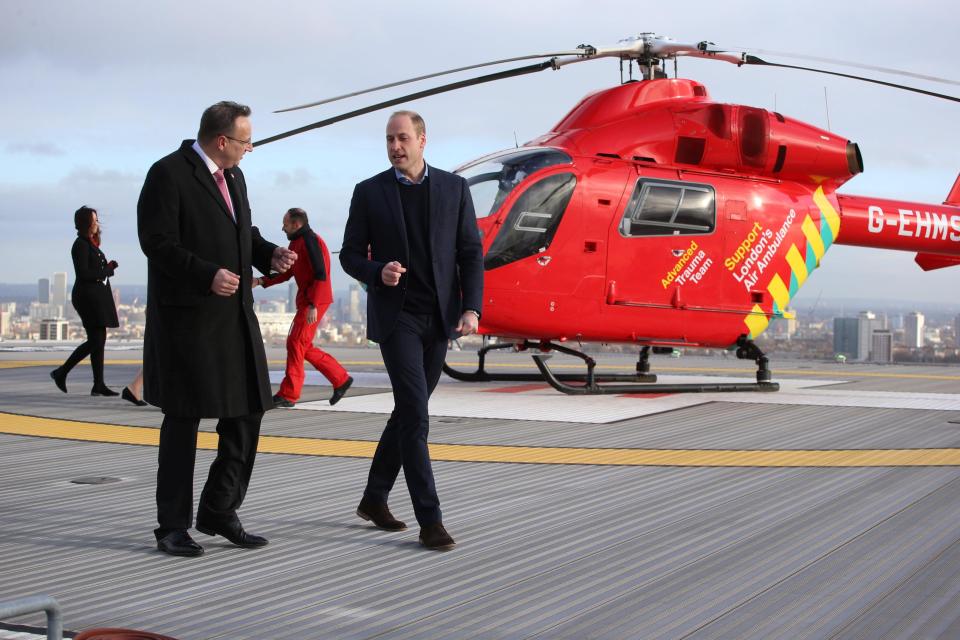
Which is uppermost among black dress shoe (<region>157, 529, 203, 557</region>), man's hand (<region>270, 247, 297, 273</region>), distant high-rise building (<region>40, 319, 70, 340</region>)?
man's hand (<region>270, 247, 297, 273</region>)

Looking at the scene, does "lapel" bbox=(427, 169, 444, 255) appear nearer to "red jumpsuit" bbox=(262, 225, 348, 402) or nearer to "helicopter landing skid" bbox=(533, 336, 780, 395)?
"red jumpsuit" bbox=(262, 225, 348, 402)

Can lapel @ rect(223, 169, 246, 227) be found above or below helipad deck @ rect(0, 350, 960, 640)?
above

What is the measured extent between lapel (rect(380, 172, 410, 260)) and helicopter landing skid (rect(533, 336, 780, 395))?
561cm

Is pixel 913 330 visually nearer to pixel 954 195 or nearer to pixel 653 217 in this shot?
pixel 954 195

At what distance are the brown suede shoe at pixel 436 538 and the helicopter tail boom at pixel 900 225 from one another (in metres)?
8.69

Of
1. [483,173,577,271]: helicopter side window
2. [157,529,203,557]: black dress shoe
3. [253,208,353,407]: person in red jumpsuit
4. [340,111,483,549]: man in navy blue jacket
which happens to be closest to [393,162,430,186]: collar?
[340,111,483,549]: man in navy blue jacket

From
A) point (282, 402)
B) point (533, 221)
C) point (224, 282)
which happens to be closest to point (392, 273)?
point (224, 282)

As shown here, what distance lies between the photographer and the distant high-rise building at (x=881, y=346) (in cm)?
1941

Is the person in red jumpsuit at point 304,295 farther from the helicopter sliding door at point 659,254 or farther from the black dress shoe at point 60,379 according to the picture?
the helicopter sliding door at point 659,254

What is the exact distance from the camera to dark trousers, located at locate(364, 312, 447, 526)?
4.48 metres

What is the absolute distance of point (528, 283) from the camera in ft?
33.1

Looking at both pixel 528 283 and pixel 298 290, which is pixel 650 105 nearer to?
pixel 528 283

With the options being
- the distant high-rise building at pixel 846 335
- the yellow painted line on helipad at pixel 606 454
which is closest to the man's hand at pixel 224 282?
the yellow painted line on helipad at pixel 606 454

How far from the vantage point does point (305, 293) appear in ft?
29.4
